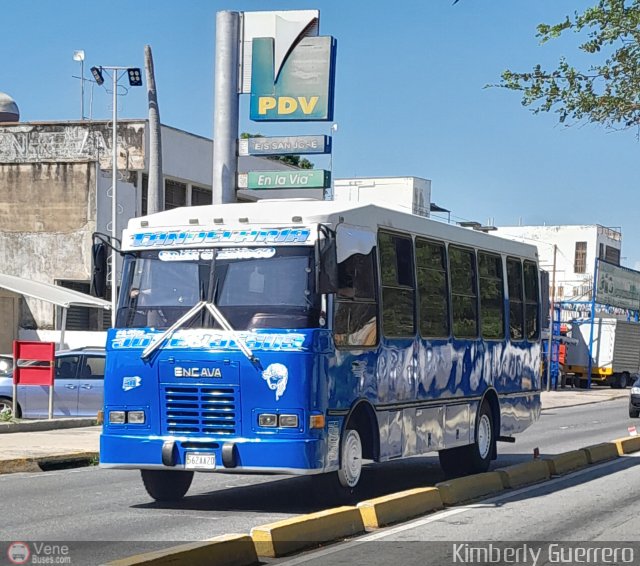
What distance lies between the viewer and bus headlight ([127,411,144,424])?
38.7ft

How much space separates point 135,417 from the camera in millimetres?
11820

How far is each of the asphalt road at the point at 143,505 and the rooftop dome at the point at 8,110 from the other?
35125 mm

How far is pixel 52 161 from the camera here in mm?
42844

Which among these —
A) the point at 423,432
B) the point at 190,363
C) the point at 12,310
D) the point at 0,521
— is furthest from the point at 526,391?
the point at 12,310

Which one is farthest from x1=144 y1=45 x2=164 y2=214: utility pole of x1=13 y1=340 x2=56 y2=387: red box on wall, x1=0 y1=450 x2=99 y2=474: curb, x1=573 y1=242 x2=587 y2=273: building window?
x1=573 y1=242 x2=587 y2=273: building window

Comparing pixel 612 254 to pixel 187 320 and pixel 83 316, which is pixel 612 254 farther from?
pixel 187 320

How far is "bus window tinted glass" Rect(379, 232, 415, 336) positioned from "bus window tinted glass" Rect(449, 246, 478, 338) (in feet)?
4.16

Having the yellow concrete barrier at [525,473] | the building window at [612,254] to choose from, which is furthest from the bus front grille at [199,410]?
the building window at [612,254]

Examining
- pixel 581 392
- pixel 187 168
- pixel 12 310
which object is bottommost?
pixel 581 392

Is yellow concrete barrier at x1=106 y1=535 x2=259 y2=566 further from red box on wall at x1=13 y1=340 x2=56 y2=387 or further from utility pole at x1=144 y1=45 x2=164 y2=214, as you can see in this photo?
utility pole at x1=144 y1=45 x2=164 y2=214

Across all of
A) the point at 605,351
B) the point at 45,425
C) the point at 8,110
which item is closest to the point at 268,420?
the point at 45,425

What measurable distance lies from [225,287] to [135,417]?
159cm

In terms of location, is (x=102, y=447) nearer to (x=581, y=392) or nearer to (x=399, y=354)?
(x=399, y=354)

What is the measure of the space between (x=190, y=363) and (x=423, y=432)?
3.44 meters
